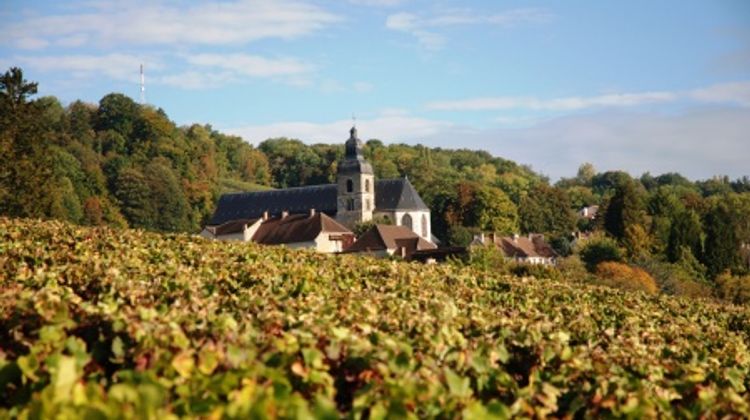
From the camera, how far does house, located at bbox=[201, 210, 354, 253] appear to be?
276 feet

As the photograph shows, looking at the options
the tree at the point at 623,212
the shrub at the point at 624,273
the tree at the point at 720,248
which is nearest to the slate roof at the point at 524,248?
the tree at the point at 623,212

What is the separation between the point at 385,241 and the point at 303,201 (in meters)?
38.9

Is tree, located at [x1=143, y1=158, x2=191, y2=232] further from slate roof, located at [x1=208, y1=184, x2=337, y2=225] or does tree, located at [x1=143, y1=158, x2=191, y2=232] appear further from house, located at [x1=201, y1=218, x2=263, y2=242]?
house, located at [x1=201, y1=218, x2=263, y2=242]

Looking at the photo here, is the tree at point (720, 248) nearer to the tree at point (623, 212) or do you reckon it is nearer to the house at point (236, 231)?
the tree at point (623, 212)

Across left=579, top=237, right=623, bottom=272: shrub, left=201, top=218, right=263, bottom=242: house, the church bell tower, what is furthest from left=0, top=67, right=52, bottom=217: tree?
the church bell tower

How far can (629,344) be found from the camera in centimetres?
993

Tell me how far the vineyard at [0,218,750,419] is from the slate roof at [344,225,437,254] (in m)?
61.0

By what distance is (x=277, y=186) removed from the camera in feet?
569

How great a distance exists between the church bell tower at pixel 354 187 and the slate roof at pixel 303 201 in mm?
2288

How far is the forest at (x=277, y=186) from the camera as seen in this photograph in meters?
47.4

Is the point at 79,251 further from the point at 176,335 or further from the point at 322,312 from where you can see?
the point at 176,335

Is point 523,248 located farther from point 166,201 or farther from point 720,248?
point 166,201

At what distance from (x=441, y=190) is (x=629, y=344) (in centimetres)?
11061

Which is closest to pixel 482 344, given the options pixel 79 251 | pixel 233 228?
pixel 79 251
